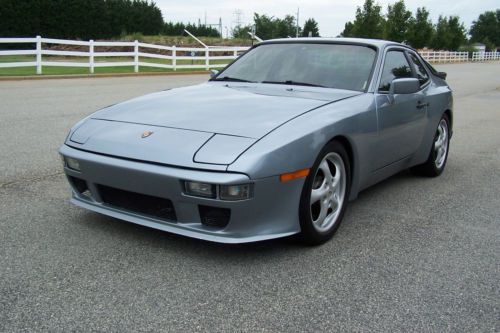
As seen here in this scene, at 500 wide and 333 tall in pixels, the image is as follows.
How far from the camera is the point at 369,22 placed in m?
45.6

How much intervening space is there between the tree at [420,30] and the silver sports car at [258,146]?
52.6m

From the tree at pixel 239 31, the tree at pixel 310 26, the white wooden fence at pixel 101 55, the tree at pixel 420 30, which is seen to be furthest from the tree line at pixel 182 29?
the white wooden fence at pixel 101 55

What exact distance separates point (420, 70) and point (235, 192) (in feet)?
10.6

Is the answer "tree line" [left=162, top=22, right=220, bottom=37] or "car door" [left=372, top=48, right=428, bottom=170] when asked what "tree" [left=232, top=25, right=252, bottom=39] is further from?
"car door" [left=372, top=48, right=428, bottom=170]

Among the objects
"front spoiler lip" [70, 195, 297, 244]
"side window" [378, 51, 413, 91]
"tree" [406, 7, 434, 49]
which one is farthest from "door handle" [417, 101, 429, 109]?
"tree" [406, 7, 434, 49]

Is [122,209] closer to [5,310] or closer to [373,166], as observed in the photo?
[5,310]

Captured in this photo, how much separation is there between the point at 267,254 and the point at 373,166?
4.13 feet

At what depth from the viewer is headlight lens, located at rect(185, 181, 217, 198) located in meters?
2.90

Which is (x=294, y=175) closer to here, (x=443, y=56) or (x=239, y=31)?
(x=443, y=56)

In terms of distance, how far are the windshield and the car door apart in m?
0.19

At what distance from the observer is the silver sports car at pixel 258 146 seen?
2977 millimetres

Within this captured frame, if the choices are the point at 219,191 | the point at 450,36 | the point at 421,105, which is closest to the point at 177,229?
the point at 219,191

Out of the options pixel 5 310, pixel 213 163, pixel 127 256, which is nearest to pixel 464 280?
pixel 213 163

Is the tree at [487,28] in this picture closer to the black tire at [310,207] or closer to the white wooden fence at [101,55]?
the white wooden fence at [101,55]
